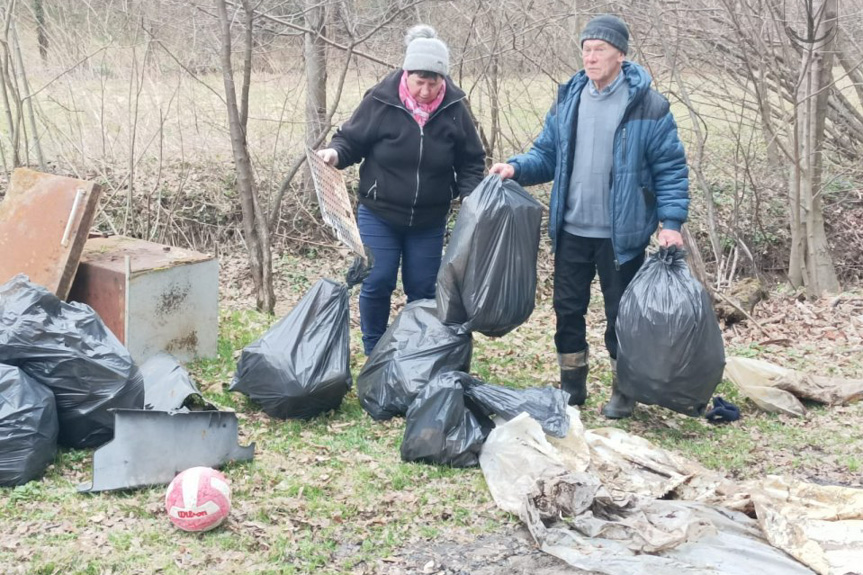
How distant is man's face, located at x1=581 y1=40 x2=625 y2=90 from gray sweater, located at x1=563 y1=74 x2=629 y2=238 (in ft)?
0.17

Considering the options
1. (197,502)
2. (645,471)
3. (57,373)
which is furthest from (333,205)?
(645,471)

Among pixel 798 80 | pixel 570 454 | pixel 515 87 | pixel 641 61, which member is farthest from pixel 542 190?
pixel 570 454

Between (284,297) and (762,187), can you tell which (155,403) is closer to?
(284,297)

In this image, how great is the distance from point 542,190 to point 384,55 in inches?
85.3

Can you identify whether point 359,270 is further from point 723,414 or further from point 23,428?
point 723,414

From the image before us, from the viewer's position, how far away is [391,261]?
465 centimetres

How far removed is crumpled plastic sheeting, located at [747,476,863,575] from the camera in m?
2.88

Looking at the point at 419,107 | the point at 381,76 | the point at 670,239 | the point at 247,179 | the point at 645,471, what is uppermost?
the point at 381,76

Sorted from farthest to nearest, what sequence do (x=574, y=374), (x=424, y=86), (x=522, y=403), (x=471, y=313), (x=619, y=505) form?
1. (x=574, y=374)
2. (x=424, y=86)
3. (x=471, y=313)
4. (x=522, y=403)
5. (x=619, y=505)

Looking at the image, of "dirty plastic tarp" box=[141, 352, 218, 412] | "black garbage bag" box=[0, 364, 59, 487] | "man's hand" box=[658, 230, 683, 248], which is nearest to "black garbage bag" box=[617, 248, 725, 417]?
"man's hand" box=[658, 230, 683, 248]

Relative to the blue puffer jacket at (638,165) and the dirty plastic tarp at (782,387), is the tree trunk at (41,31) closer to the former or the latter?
the blue puffer jacket at (638,165)

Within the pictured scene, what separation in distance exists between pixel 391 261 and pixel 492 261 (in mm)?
713

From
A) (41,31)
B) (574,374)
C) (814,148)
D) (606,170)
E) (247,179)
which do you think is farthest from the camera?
(41,31)

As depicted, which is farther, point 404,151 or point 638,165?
point 404,151
